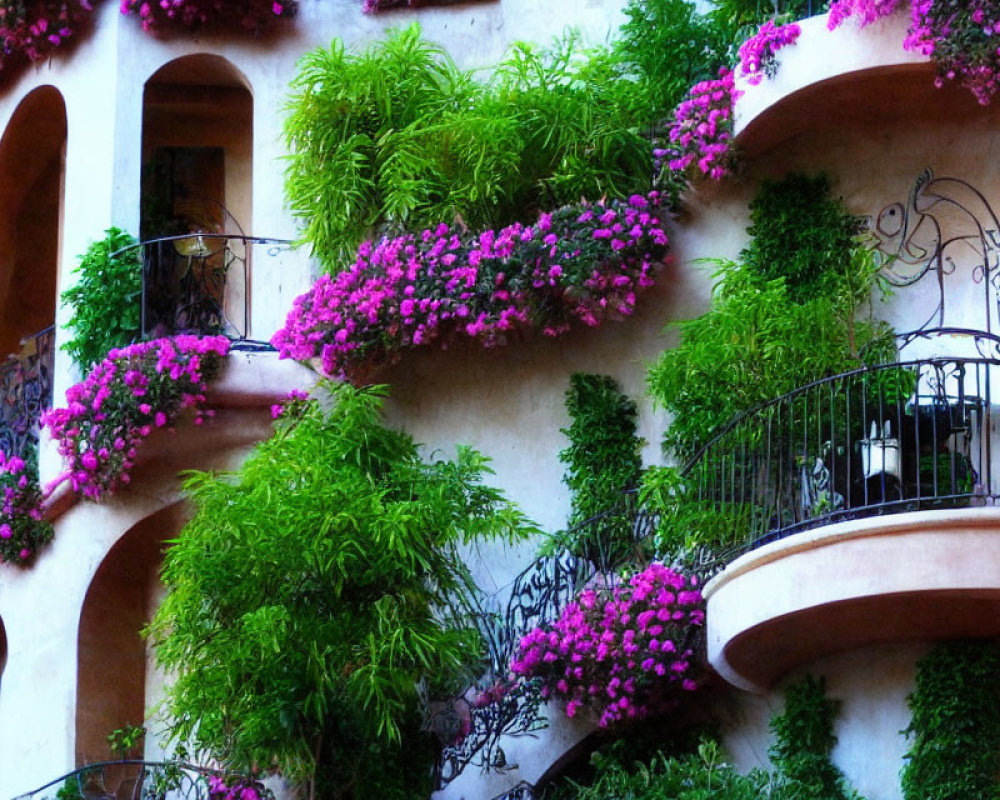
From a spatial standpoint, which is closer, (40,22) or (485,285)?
(485,285)

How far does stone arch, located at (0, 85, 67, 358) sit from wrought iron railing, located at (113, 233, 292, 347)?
1.88 m

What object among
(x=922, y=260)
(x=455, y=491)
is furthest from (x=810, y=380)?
(x=455, y=491)

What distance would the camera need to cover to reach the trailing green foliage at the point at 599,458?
16516 mm

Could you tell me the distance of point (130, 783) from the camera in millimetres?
17109

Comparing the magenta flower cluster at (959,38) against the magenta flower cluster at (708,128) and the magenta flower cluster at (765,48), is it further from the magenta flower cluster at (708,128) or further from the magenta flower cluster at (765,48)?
the magenta flower cluster at (708,128)

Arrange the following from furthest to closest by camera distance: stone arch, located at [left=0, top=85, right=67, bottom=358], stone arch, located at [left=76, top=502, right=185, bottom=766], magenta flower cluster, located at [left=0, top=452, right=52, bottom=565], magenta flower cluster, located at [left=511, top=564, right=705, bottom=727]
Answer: stone arch, located at [left=0, top=85, right=67, bottom=358] → magenta flower cluster, located at [left=0, top=452, right=52, bottom=565] → stone arch, located at [left=76, top=502, right=185, bottom=766] → magenta flower cluster, located at [left=511, top=564, right=705, bottom=727]

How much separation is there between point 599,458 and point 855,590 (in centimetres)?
309

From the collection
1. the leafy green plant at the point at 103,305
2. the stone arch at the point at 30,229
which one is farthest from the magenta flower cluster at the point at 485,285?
the stone arch at the point at 30,229

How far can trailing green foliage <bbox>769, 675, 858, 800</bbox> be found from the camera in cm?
1503

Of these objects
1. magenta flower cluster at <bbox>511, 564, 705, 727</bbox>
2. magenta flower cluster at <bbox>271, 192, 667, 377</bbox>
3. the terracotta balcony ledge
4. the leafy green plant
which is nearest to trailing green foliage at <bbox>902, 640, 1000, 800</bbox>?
the terracotta balcony ledge

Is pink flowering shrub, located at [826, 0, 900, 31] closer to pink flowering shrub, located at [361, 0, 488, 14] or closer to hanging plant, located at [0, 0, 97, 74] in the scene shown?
pink flowering shrub, located at [361, 0, 488, 14]

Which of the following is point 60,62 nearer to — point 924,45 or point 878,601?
point 924,45

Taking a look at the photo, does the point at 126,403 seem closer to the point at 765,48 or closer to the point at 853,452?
the point at 765,48

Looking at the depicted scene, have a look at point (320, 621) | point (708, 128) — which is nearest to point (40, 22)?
point (708, 128)
